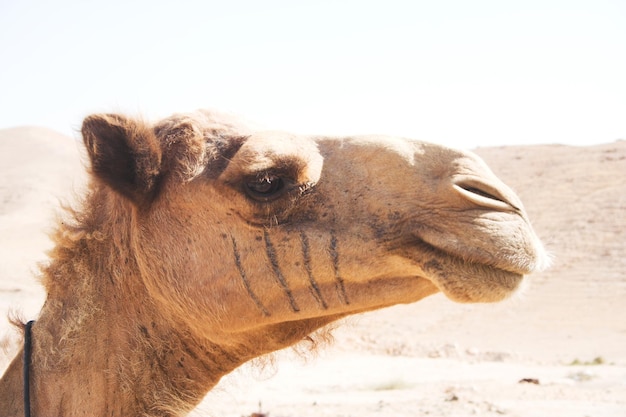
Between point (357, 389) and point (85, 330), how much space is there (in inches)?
352

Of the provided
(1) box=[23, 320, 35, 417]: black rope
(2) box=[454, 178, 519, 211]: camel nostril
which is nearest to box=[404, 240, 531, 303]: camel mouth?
(2) box=[454, 178, 519, 211]: camel nostril

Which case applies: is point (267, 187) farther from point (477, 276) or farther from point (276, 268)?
point (477, 276)

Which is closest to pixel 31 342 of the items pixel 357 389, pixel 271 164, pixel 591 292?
pixel 271 164

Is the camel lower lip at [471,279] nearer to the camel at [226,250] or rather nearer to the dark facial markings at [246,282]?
the camel at [226,250]

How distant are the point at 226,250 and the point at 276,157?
1.60ft

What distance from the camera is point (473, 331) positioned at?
2306 centimetres

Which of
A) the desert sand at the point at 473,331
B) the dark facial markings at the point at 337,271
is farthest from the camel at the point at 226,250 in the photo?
the desert sand at the point at 473,331

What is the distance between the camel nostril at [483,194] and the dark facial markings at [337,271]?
0.57 m

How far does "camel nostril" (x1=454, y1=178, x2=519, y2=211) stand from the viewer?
281cm

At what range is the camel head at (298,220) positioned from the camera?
2818 millimetres

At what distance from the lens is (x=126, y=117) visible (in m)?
3.30

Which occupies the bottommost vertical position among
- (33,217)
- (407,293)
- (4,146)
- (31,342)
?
(4,146)

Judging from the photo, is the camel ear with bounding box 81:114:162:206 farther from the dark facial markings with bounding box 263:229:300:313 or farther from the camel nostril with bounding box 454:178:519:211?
the camel nostril with bounding box 454:178:519:211

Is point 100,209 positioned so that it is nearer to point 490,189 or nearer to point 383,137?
point 383,137
